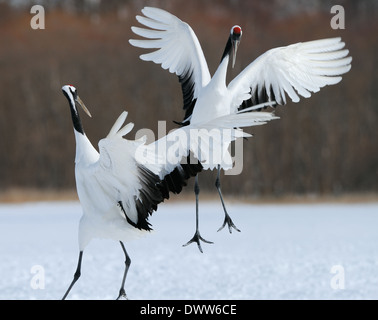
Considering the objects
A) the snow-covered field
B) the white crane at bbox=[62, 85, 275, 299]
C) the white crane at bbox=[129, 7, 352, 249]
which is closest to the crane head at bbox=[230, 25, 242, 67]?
the white crane at bbox=[129, 7, 352, 249]

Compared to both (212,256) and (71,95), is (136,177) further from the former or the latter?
(212,256)

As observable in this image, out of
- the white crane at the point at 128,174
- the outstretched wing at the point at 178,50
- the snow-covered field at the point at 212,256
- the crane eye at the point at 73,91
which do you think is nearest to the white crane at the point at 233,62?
the outstretched wing at the point at 178,50

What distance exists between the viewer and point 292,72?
342cm

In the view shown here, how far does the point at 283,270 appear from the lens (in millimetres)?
5180

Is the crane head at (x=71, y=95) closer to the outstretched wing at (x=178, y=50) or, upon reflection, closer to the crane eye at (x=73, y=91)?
the crane eye at (x=73, y=91)

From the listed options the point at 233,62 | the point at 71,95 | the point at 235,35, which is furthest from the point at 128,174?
the point at 235,35

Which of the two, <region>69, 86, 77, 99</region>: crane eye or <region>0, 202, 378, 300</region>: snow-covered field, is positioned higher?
<region>69, 86, 77, 99</region>: crane eye

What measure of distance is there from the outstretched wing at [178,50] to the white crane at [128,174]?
0.62m

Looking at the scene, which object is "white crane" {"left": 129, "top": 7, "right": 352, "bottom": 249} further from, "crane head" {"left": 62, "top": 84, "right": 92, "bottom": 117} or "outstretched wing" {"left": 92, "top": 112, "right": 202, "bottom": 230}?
"crane head" {"left": 62, "top": 84, "right": 92, "bottom": 117}

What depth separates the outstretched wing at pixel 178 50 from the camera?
3453 mm

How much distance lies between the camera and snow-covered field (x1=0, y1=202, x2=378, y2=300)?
4.47 m

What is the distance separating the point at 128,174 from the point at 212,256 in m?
3.20

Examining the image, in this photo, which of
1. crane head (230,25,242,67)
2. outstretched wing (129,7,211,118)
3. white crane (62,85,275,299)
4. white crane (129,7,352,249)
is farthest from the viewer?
outstretched wing (129,7,211,118)
